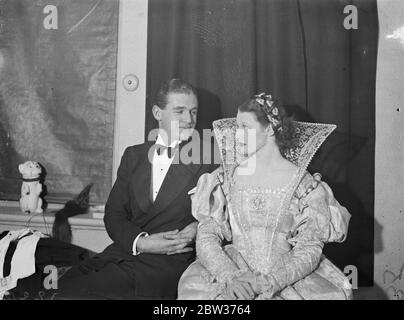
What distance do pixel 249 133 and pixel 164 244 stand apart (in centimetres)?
47

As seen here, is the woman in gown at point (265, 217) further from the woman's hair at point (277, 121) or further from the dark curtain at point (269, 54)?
the dark curtain at point (269, 54)

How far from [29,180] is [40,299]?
44 centimetres

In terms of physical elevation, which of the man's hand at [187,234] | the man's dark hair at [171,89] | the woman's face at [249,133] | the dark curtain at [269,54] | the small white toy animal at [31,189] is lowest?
the man's hand at [187,234]

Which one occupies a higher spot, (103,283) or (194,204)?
(194,204)

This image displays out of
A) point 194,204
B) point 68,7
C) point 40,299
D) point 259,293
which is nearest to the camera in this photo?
point 259,293

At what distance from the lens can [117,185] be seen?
1697 mm

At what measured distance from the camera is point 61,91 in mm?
1786

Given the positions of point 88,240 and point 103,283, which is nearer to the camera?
point 103,283

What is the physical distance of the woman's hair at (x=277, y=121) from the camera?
1.51m

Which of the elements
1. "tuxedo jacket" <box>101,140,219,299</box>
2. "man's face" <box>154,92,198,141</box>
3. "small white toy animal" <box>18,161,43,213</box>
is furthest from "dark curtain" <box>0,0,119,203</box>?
"man's face" <box>154,92,198,141</box>

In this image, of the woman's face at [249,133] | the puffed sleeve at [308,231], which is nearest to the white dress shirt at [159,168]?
the woman's face at [249,133]

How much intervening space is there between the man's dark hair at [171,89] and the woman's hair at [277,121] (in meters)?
0.23
